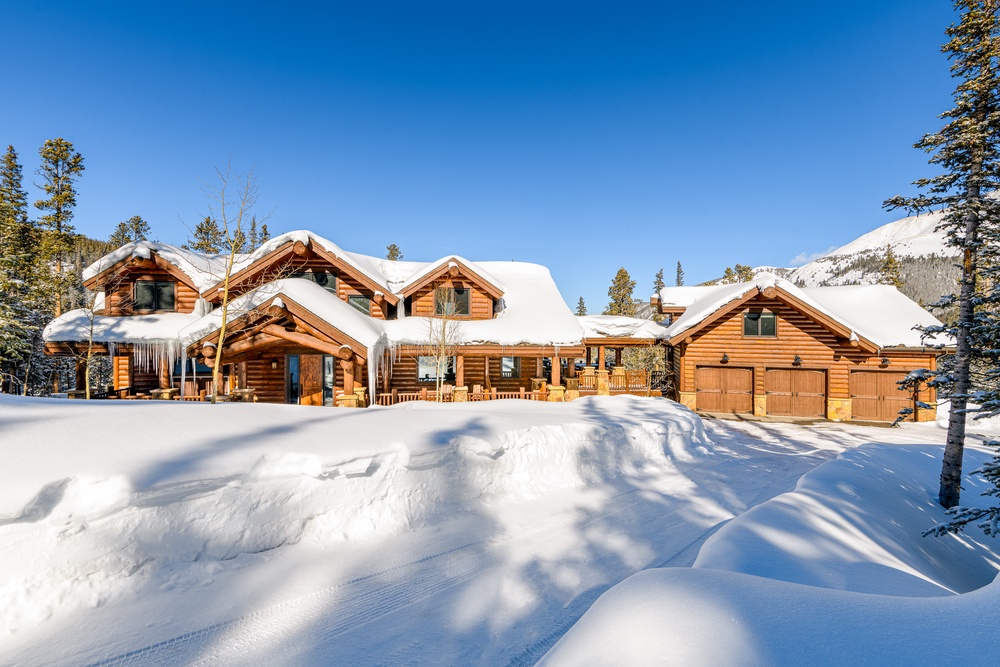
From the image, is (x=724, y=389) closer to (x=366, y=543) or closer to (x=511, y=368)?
(x=511, y=368)

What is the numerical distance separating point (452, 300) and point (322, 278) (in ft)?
17.7

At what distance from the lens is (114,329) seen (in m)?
13.9

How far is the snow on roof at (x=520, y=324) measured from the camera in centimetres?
1481

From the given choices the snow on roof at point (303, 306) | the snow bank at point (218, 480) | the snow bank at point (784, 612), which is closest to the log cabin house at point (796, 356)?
the snow bank at point (218, 480)

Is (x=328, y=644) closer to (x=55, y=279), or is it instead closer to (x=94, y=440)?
(x=94, y=440)

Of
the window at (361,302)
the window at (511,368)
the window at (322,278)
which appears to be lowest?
the window at (511,368)

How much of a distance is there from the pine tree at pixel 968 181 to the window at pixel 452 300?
44.4 ft

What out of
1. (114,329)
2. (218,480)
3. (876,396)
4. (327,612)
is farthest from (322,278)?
(876,396)

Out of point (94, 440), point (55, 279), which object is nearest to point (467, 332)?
point (94, 440)

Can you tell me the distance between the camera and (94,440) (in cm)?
465

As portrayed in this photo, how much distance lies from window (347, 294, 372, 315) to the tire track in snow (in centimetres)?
1291

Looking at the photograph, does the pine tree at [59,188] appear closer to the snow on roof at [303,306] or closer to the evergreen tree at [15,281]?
the evergreen tree at [15,281]

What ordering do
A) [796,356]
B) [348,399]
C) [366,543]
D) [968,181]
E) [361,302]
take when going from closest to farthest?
1. [366,543]
2. [968,181]
3. [348,399]
4. [361,302]
5. [796,356]

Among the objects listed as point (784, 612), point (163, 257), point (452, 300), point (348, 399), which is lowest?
point (348, 399)
